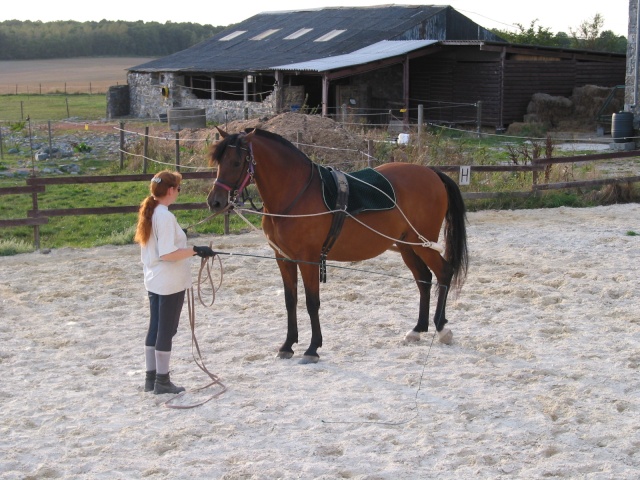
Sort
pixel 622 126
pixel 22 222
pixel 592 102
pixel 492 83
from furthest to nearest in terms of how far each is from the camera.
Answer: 1. pixel 592 102
2. pixel 492 83
3. pixel 622 126
4. pixel 22 222

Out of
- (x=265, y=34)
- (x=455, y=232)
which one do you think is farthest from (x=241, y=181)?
(x=265, y=34)

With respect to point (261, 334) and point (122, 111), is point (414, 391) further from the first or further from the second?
point (122, 111)

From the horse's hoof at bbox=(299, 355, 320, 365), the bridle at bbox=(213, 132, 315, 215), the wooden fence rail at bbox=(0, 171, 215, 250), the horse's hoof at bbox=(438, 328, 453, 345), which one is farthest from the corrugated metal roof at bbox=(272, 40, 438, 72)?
the horse's hoof at bbox=(299, 355, 320, 365)

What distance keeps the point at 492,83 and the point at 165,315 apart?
2443cm

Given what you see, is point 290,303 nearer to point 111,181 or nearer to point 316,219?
point 316,219

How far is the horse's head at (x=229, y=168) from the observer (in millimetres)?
6129

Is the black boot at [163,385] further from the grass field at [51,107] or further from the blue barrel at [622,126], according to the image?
the grass field at [51,107]

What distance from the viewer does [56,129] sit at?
98.0ft

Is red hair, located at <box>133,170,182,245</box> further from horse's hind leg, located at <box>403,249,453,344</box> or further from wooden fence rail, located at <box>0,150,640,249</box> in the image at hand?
wooden fence rail, located at <box>0,150,640,249</box>

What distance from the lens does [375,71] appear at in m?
31.1

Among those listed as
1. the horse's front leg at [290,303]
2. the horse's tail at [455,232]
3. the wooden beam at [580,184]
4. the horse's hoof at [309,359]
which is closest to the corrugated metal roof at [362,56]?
the wooden beam at [580,184]

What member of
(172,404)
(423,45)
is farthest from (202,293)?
(423,45)

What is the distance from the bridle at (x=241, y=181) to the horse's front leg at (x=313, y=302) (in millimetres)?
832

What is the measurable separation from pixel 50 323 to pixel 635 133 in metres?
19.4
